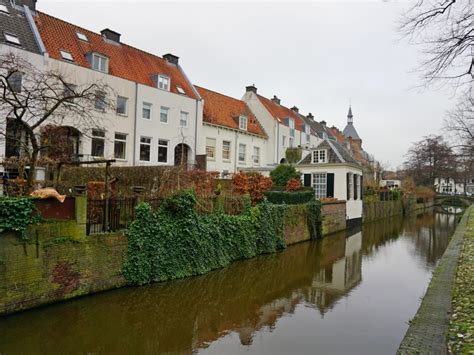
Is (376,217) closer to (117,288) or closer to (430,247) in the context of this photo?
(430,247)

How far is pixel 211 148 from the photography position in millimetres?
29125

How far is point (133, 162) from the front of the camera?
74.4 ft

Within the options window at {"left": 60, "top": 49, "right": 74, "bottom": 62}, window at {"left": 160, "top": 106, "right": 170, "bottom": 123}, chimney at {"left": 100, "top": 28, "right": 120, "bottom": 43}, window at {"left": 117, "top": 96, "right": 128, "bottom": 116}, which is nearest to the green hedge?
window at {"left": 160, "top": 106, "right": 170, "bottom": 123}

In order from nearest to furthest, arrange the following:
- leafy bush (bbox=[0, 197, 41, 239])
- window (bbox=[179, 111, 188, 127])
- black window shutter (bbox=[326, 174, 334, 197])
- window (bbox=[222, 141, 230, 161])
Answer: leafy bush (bbox=[0, 197, 41, 239])
black window shutter (bbox=[326, 174, 334, 197])
window (bbox=[179, 111, 188, 127])
window (bbox=[222, 141, 230, 161])

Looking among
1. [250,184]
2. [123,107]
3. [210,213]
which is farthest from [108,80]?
[210,213]

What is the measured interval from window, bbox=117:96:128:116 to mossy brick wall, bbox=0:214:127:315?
14527mm

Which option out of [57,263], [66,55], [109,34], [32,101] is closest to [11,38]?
[66,55]

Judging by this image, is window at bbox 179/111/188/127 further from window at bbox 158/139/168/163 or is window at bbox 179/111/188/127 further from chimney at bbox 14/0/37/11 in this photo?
chimney at bbox 14/0/37/11

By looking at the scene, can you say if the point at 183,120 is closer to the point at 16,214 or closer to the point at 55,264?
the point at 55,264

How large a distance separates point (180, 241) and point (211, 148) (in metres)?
→ 18.8

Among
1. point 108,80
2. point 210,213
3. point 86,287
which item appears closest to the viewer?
point 86,287

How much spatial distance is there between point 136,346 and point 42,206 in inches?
151

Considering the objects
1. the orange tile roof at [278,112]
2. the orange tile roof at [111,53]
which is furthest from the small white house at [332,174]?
the orange tile roof at [278,112]

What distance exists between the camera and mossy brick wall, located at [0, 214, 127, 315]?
7.27 meters
